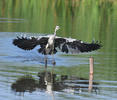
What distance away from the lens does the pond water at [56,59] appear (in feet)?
42.8

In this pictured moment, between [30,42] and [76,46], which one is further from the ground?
[30,42]

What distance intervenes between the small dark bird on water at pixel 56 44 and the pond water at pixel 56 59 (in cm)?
44

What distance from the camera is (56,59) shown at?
60.9ft

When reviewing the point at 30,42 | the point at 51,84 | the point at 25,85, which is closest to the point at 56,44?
the point at 30,42

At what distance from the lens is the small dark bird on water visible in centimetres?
1764

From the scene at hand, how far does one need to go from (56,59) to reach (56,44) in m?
0.73

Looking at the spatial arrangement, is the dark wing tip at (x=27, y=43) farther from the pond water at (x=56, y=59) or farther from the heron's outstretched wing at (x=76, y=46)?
the heron's outstretched wing at (x=76, y=46)

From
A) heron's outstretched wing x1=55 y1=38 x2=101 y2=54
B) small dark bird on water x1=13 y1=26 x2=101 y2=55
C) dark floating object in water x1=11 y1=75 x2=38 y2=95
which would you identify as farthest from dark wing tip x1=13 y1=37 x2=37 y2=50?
dark floating object in water x1=11 y1=75 x2=38 y2=95

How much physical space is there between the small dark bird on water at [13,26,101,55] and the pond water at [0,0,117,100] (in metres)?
0.44

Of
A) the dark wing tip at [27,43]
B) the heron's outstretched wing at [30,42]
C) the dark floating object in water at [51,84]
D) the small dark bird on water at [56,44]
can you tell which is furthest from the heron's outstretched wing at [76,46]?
the dark floating object in water at [51,84]

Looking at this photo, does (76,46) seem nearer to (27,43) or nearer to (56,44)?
(56,44)

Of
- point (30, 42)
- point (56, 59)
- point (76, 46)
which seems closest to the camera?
point (76, 46)

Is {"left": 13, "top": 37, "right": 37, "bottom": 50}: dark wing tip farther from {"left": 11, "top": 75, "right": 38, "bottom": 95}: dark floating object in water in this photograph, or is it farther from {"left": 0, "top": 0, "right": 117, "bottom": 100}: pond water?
{"left": 11, "top": 75, "right": 38, "bottom": 95}: dark floating object in water

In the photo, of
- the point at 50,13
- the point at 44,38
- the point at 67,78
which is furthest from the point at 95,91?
the point at 50,13
